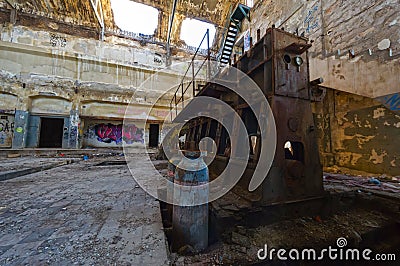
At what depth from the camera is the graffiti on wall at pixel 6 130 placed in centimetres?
1134

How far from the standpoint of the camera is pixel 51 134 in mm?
16000

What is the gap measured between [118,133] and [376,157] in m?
15.8

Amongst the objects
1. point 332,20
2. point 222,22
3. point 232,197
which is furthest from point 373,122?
point 222,22

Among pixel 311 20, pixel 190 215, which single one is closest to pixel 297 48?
pixel 190 215

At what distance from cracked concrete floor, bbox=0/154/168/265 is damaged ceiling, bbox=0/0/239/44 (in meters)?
16.3

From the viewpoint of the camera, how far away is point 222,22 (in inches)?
689

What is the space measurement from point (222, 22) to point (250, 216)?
64.3ft

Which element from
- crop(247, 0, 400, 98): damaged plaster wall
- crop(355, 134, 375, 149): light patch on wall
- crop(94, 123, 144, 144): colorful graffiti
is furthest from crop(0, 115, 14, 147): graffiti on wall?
crop(355, 134, 375, 149): light patch on wall

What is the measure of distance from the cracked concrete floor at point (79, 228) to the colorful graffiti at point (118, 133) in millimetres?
12046

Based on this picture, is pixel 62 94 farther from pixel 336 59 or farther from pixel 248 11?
pixel 336 59

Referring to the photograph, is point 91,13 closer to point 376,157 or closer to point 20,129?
point 20,129

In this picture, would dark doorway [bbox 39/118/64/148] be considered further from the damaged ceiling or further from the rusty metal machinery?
the rusty metal machinery

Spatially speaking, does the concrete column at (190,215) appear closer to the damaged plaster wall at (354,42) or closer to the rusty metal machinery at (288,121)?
the rusty metal machinery at (288,121)

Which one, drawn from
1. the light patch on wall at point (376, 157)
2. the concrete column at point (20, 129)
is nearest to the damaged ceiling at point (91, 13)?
the concrete column at point (20, 129)
